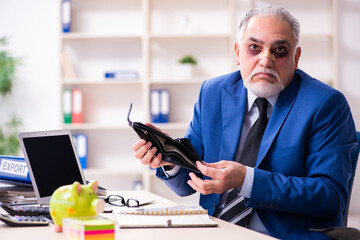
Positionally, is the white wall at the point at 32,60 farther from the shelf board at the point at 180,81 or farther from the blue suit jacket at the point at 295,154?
the blue suit jacket at the point at 295,154

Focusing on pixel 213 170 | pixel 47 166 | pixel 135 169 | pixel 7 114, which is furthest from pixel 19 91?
pixel 213 170

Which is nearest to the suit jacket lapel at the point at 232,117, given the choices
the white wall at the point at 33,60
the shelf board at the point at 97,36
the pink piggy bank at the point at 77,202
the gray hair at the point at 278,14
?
the gray hair at the point at 278,14

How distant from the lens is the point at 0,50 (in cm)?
473

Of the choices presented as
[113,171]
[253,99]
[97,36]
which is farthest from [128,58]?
[253,99]

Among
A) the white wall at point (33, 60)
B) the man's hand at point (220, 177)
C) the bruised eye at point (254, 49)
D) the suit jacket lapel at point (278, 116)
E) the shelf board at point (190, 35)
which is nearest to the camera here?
the man's hand at point (220, 177)

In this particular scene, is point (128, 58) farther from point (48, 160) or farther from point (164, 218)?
point (164, 218)

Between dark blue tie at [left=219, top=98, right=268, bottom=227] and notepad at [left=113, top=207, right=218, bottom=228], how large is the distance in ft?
Answer: 0.99

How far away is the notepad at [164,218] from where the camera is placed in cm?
129

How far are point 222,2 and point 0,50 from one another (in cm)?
225

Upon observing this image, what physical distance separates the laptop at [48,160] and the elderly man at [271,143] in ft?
0.82

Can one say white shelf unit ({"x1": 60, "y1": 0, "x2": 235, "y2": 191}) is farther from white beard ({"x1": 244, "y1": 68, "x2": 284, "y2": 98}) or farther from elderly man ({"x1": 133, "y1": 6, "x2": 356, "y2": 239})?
white beard ({"x1": 244, "y1": 68, "x2": 284, "y2": 98})

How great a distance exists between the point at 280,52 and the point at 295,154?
401 mm

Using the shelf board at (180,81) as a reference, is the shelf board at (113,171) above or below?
below

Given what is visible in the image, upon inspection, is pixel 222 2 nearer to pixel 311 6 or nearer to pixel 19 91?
pixel 311 6
